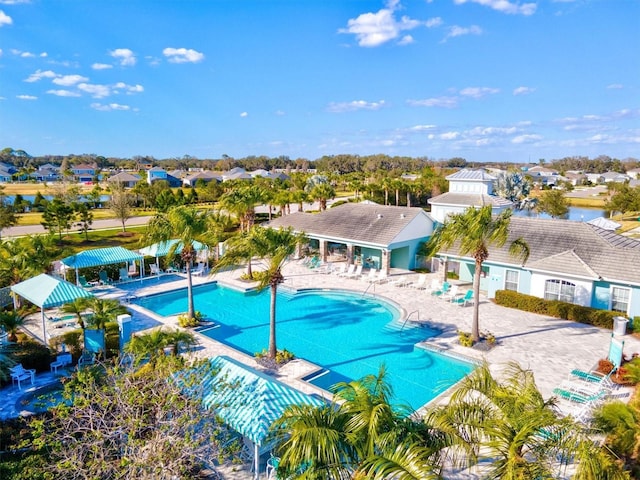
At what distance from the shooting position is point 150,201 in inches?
2554

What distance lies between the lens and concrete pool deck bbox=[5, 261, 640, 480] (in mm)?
15891

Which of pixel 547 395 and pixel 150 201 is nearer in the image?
pixel 547 395

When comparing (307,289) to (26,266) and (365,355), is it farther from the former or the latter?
(26,266)

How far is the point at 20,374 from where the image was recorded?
14.8 meters

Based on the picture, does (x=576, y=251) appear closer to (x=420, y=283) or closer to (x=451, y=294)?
(x=451, y=294)

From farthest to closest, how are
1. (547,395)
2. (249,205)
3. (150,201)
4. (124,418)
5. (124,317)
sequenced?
(150,201)
(249,205)
(124,317)
(547,395)
(124,418)

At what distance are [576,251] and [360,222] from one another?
14104mm


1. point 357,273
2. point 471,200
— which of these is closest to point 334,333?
point 357,273

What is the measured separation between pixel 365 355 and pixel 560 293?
1154cm

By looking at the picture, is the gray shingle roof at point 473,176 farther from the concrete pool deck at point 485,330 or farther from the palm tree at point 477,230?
the palm tree at point 477,230

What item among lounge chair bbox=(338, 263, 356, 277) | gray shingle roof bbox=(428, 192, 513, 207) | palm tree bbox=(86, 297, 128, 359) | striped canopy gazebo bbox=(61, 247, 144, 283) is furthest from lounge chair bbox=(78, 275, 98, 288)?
gray shingle roof bbox=(428, 192, 513, 207)

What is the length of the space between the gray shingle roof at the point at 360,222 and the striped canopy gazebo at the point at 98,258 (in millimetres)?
11152

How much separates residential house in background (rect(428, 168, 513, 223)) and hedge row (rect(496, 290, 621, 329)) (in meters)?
12.8

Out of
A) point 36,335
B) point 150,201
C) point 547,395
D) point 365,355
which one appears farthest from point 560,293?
point 150,201
